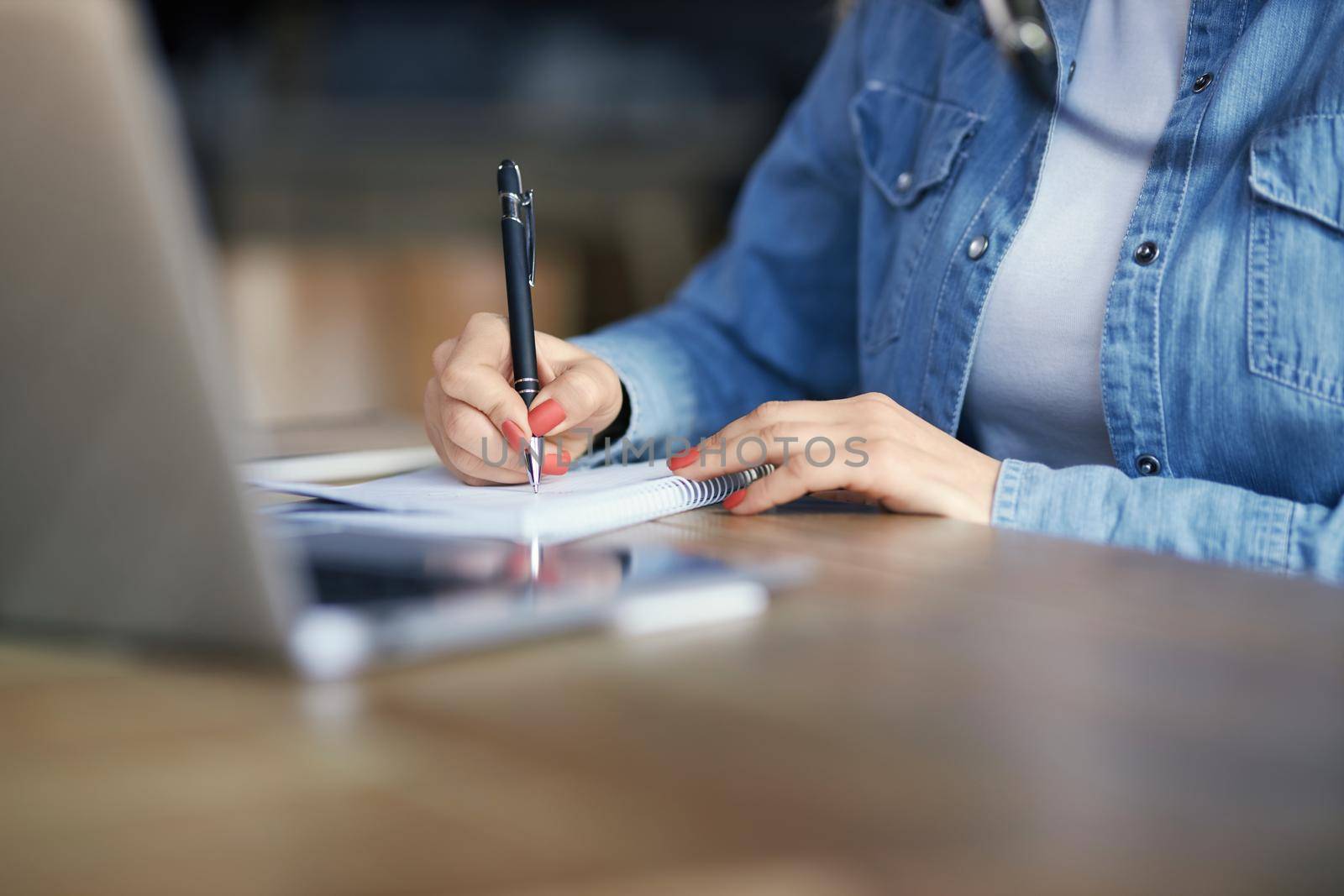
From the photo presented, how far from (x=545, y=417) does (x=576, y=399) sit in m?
0.06

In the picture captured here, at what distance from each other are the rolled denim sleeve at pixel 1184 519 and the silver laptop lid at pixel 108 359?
448mm

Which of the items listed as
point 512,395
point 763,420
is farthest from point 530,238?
point 763,420

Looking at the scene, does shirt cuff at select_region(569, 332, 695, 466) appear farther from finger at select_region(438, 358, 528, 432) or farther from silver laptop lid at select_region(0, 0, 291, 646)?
silver laptop lid at select_region(0, 0, 291, 646)

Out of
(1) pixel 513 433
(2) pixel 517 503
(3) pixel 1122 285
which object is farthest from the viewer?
(3) pixel 1122 285

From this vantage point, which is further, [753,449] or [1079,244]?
[1079,244]

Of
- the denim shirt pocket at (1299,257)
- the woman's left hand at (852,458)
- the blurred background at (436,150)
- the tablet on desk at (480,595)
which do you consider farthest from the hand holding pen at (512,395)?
the blurred background at (436,150)

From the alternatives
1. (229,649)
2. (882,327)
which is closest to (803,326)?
→ (882,327)

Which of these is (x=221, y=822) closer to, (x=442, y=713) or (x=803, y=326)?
(x=442, y=713)

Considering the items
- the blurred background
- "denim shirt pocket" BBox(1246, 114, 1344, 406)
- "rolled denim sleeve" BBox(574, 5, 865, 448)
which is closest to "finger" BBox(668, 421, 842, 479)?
"denim shirt pocket" BBox(1246, 114, 1344, 406)

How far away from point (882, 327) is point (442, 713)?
83 cm

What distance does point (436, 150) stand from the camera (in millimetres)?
3510

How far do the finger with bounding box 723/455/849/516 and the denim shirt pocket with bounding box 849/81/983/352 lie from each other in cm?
41

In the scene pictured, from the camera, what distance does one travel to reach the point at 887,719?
1.02 feet

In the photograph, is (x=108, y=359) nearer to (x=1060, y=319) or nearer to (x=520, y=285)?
(x=520, y=285)
